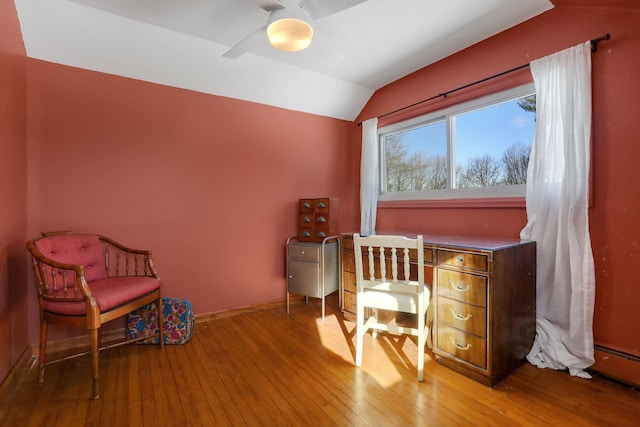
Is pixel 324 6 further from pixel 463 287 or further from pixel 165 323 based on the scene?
pixel 165 323

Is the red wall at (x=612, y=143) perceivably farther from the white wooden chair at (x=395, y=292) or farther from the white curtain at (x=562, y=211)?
the white wooden chair at (x=395, y=292)

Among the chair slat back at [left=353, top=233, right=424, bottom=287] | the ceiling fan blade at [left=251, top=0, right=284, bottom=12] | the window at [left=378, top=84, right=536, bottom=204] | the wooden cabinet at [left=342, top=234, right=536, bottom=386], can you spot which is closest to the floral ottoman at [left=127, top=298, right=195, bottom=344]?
the chair slat back at [left=353, top=233, right=424, bottom=287]

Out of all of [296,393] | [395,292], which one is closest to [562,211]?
[395,292]

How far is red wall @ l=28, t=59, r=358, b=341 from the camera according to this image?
7.38 feet

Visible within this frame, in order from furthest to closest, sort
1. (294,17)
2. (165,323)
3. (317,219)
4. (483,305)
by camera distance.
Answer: (317,219)
(165,323)
(483,305)
(294,17)

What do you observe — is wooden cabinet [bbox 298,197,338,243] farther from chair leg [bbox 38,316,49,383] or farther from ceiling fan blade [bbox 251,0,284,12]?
chair leg [bbox 38,316,49,383]

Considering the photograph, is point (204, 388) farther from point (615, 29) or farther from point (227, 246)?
point (615, 29)

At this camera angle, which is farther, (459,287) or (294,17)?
(459,287)

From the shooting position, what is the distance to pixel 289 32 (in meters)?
1.65

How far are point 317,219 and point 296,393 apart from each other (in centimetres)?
168

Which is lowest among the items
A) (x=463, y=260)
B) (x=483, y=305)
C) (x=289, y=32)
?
(x=483, y=305)

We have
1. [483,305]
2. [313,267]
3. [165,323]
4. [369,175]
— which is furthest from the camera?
[369,175]

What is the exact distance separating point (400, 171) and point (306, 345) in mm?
2161

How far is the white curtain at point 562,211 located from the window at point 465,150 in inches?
9.9
